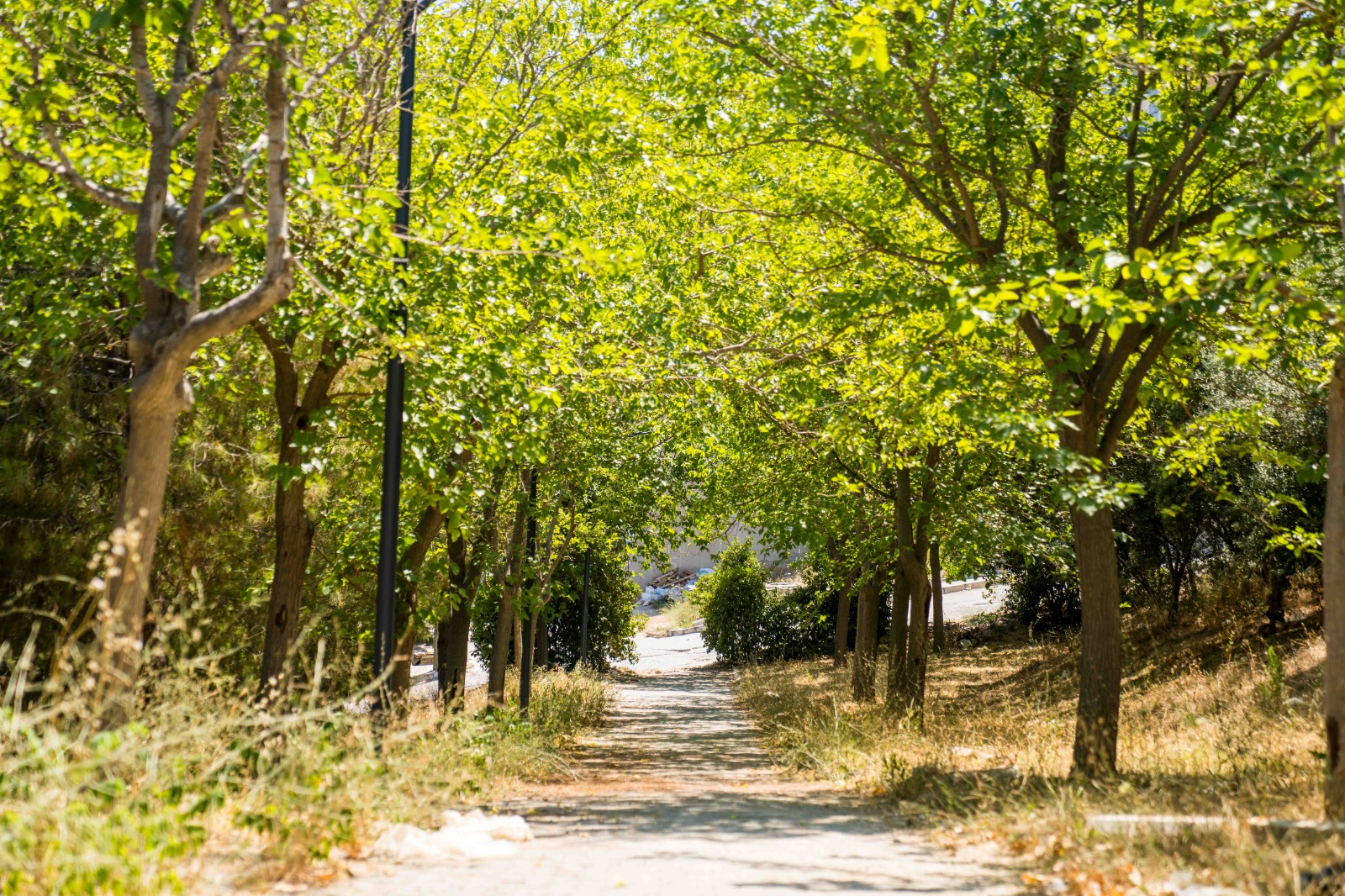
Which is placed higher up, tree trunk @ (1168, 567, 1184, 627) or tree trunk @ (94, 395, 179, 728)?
tree trunk @ (94, 395, 179, 728)

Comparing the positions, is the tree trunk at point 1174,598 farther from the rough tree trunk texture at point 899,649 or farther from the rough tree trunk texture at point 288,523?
the rough tree trunk texture at point 288,523

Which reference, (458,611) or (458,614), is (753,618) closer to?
(458,614)

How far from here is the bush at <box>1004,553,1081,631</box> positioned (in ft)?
94.3

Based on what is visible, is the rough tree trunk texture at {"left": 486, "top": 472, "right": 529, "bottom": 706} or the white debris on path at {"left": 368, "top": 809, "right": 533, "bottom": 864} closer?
the white debris on path at {"left": 368, "top": 809, "right": 533, "bottom": 864}

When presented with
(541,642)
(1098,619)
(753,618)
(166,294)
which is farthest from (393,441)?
(753,618)

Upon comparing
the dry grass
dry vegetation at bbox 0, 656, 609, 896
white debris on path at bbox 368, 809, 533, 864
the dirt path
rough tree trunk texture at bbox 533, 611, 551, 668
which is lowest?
the dry grass

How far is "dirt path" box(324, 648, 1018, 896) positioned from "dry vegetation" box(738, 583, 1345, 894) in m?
0.48

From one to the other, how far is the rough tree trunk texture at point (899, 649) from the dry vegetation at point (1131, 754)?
1.36ft

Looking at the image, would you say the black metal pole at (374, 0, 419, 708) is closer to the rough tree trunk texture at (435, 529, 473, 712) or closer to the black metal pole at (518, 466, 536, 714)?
the rough tree trunk texture at (435, 529, 473, 712)

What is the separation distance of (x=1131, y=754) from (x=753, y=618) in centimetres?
2925

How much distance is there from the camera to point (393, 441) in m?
8.97

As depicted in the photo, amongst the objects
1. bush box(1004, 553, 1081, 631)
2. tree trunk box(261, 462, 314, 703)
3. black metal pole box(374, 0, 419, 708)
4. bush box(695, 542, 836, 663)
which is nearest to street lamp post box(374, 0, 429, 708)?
black metal pole box(374, 0, 419, 708)

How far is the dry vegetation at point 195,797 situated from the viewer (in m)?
4.52

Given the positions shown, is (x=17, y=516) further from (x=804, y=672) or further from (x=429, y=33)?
(x=804, y=672)
